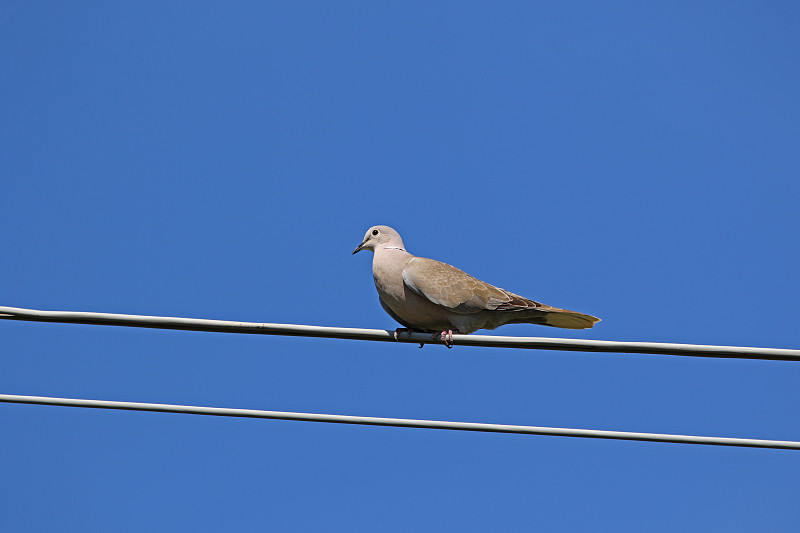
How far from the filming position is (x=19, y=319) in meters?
4.87

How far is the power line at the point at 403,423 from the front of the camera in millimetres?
4668

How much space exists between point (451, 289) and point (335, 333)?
7.18 ft

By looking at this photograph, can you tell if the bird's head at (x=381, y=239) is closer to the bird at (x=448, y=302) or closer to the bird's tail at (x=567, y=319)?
the bird at (x=448, y=302)

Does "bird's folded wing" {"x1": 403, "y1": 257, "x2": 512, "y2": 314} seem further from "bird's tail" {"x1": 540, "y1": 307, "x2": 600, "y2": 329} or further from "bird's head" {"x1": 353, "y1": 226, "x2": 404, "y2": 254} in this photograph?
"bird's head" {"x1": 353, "y1": 226, "x2": 404, "y2": 254}

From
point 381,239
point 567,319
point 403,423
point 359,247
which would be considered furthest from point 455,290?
point 403,423

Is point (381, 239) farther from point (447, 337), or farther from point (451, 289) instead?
point (447, 337)

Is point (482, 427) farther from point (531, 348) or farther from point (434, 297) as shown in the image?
point (434, 297)

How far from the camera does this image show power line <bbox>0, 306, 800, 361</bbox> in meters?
4.67

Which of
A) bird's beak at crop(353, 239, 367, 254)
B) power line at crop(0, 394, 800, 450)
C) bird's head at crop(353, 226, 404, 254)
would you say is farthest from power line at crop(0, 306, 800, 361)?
bird's beak at crop(353, 239, 367, 254)

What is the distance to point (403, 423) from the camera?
493 cm

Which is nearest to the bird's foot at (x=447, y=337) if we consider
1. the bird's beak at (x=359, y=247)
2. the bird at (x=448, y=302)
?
the bird at (x=448, y=302)

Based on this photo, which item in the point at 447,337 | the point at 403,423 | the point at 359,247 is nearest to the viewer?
the point at 403,423

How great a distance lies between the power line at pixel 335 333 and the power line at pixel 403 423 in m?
0.44

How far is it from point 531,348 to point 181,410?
196cm
